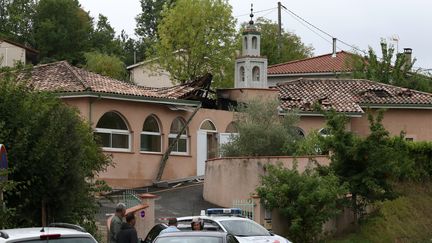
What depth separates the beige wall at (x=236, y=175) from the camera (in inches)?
1330

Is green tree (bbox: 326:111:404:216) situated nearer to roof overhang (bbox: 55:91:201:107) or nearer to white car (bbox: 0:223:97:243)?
roof overhang (bbox: 55:91:201:107)

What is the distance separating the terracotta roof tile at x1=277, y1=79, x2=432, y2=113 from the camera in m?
46.7

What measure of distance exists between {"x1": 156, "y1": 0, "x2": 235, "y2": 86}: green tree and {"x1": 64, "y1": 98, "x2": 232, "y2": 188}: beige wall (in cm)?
1400

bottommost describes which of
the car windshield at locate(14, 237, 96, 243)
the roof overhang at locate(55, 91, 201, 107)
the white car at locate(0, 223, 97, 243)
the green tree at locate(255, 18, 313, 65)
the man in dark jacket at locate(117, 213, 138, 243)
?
the man in dark jacket at locate(117, 213, 138, 243)

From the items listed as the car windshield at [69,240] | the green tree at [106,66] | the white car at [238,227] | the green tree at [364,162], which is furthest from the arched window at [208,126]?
the car windshield at [69,240]

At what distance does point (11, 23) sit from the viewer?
82500 mm

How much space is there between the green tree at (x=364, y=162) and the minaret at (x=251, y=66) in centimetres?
1598

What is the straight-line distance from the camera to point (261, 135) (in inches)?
1529

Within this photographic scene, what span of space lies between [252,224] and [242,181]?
11.1 meters

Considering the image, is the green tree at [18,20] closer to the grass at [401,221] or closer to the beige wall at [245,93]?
the beige wall at [245,93]

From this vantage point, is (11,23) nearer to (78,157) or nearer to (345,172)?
(345,172)

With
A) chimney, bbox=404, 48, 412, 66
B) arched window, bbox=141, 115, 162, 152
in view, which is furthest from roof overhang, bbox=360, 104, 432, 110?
arched window, bbox=141, 115, 162, 152

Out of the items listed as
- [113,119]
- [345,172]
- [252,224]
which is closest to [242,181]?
[345,172]

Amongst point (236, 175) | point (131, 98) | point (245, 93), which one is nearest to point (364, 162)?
point (236, 175)
